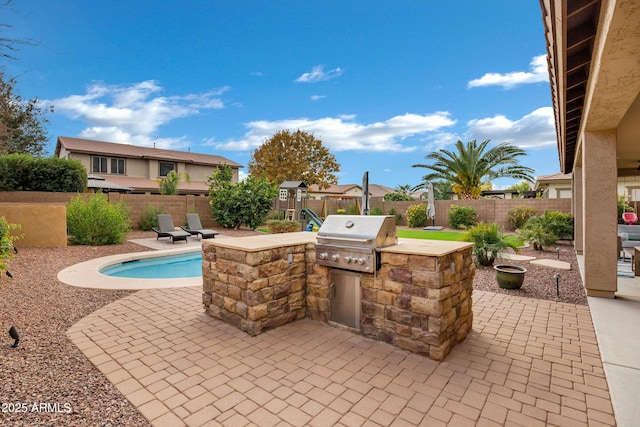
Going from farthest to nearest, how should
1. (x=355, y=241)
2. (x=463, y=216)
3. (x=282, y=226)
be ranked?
(x=463, y=216), (x=282, y=226), (x=355, y=241)

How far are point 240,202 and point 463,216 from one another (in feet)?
35.8

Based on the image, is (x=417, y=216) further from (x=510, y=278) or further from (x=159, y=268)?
(x=159, y=268)

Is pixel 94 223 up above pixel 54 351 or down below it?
above

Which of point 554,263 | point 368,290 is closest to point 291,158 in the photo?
point 554,263

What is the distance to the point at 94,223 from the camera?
9766mm

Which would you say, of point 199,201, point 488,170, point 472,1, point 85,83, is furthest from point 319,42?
point 85,83

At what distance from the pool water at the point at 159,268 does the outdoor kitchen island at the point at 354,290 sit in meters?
4.09

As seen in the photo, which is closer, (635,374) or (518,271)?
(635,374)

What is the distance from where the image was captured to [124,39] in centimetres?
1246

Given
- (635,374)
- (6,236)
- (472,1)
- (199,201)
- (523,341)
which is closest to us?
(635,374)

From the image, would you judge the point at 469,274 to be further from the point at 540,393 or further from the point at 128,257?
the point at 128,257

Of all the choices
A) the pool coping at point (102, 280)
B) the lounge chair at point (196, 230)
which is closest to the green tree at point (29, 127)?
the lounge chair at point (196, 230)

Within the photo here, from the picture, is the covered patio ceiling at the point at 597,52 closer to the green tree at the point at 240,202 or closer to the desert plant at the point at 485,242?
the desert plant at the point at 485,242

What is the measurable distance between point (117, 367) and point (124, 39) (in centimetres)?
1376
